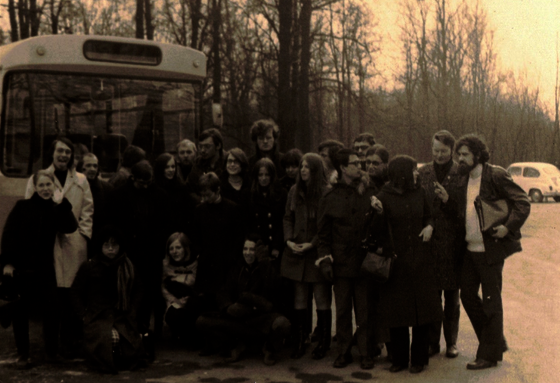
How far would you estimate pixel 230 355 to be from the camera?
6.94 m

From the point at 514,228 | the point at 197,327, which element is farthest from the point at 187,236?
the point at 514,228

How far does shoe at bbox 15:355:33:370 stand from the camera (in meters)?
6.58

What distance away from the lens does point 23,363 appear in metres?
6.62

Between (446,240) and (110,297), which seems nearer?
(446,240)

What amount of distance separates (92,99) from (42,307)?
3270 mm

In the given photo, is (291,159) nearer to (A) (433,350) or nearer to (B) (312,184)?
(B) (312,184)

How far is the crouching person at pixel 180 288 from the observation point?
23.8 ft

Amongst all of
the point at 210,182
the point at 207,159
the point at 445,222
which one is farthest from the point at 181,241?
the point at 445,222

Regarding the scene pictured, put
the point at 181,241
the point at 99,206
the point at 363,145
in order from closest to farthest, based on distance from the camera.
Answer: the point at 181,241, the point at 99,206, the point at 363,145

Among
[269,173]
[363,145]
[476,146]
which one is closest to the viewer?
[476,146]

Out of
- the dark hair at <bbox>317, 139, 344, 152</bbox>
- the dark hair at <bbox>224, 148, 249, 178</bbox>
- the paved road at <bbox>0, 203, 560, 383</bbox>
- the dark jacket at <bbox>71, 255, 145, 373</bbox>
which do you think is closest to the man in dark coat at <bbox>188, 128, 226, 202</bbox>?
the dark hair at <bbox>224, 148, 249, 178</bbox>

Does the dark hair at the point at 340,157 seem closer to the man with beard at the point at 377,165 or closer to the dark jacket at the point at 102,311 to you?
the man with beard at the point at 377,165

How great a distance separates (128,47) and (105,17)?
2360 centimetres

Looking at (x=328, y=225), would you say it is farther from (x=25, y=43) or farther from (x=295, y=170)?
(x=25, y=43)
